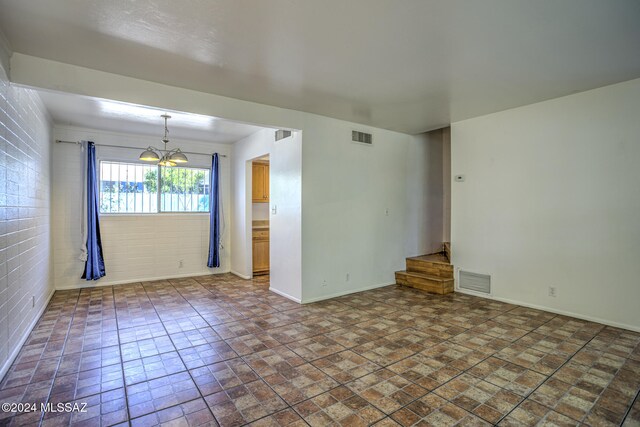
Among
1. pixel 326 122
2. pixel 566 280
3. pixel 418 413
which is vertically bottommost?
pixel 418 413

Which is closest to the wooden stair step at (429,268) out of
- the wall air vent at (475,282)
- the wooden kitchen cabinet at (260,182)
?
the wall air vent at (475,282)

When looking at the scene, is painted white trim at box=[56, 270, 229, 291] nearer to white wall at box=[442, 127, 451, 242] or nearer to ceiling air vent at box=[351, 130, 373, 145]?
ceiling air vent at box=[351, 130, 373, 145]

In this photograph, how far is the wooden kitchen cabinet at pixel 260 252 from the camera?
6402 mm

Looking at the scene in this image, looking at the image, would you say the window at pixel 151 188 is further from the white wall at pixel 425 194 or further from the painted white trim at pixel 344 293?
the white wall at pixel 425 194

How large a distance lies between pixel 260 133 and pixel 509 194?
160 inches

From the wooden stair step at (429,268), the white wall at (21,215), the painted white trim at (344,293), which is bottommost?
the painted white trim at (344,293)

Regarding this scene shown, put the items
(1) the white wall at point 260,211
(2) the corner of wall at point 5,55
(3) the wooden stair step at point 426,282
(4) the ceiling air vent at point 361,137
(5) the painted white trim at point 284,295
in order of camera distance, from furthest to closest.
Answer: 1. (1) the white wall at point 260,211
2. (4) the ceiling air vent at point 361,137
3. (3) the wooden stair step at point 426,282
4. (5) the painted white trim at point 284,295
5. (2) the corner of wall at point 5,55

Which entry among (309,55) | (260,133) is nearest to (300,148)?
(260,133)

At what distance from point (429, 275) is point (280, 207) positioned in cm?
274

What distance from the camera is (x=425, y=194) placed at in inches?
A: 249

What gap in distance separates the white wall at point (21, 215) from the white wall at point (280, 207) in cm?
295

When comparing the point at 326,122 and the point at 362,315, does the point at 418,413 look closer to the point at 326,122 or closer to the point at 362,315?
the point at 362,315

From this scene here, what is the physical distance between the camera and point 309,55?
2.80 metres

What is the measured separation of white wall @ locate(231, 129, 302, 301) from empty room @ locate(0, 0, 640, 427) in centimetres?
4
